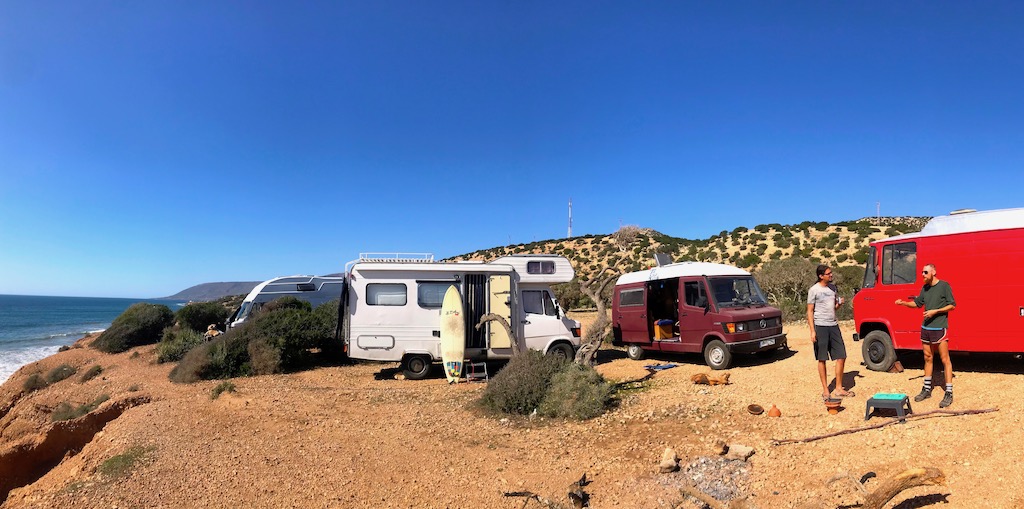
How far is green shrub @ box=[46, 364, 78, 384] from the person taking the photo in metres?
16.6

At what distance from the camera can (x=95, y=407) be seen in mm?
10375

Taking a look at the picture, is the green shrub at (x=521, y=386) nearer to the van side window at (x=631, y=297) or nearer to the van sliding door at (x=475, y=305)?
the van sliding door at (x=475, y=305)

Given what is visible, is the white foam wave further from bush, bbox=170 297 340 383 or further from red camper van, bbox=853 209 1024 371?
red camper van, bbox=853 209 1024 371

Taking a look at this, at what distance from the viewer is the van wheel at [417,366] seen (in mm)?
12016

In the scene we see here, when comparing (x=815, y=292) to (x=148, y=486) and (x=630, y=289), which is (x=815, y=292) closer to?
(x=630, y=289)

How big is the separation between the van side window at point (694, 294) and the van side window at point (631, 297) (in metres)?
1.42

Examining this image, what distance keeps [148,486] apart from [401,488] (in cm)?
288

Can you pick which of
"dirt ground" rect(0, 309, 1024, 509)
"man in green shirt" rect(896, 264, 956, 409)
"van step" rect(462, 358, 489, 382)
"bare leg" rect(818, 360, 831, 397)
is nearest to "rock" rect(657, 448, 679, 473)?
"dirt ground" rect(0, 309, 1024, 509)

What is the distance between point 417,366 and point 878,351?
9.07m

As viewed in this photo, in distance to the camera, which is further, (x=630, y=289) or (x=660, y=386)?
(x=630, y=289)

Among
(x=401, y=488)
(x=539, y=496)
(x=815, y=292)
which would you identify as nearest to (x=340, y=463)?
(x=401, y=488)

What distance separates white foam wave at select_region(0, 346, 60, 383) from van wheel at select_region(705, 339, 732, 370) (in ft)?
84.4

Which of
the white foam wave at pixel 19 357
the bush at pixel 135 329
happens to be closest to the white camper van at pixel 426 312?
the bush at pixel 135 329

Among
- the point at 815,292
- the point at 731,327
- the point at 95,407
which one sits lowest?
the point at 95,407
